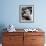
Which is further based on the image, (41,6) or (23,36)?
(41,6)

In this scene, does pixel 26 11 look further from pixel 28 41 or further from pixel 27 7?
pixel 28 41

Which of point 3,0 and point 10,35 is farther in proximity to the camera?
point 3,0

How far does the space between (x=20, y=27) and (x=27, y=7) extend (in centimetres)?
67

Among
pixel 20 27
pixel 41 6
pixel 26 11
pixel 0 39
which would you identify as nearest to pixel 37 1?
pixel 41 6

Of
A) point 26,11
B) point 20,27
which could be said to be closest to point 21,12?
point 26,11

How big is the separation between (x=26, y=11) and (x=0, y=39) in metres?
1.20

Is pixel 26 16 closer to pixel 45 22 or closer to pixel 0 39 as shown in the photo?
pixel 45 22

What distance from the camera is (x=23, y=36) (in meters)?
3.66

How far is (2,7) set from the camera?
415 centimetres

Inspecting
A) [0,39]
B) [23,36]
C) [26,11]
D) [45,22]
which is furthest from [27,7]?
[0,39]

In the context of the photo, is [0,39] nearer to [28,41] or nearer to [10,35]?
[10,35]

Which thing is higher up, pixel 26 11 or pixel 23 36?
pixel 26 11

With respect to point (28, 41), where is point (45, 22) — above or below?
above

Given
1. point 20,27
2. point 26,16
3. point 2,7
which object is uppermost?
point 2,7
